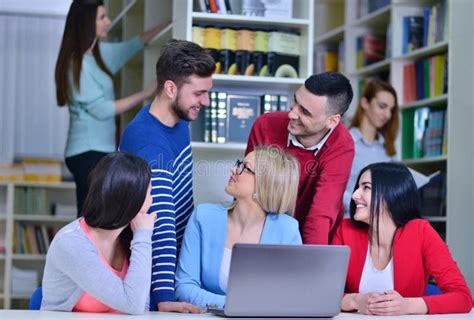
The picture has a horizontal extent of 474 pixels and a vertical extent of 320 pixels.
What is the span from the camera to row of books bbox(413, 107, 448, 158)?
4852mm

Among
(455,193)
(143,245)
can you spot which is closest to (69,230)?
(143,245)

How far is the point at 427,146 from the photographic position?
4.98 metres

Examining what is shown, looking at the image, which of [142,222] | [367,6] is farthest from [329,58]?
[142,222]

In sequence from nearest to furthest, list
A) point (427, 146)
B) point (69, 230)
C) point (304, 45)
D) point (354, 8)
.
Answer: point (69, 230), point (304, 45), point (427, 146), point (354, 8)

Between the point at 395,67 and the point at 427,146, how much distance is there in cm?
56

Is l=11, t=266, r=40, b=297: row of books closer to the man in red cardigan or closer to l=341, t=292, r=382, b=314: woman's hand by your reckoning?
the man in red cardigan

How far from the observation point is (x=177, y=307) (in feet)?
8.24

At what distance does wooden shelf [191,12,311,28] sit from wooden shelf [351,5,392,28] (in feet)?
4.44

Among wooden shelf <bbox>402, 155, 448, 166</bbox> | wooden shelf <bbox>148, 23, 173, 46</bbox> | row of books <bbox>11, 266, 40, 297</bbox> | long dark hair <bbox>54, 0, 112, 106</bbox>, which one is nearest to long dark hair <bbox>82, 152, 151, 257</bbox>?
wooden shelf <bbox>148, 23, 173, 46</bbox>

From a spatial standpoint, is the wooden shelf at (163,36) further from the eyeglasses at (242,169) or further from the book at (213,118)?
the eyeglasses at (242,169)

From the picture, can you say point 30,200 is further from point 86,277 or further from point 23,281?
point 86,277

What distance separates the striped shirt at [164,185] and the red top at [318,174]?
15.1 inches

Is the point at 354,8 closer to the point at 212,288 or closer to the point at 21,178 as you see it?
the point at 21,178

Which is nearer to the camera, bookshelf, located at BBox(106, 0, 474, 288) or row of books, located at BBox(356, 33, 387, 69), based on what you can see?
bookshelf, located at BBox(106, 0, 474, 288)
